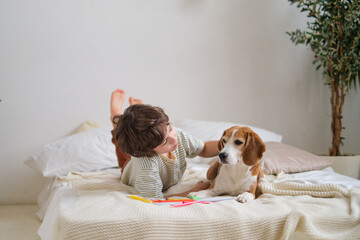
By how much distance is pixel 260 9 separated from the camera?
9.80 ft

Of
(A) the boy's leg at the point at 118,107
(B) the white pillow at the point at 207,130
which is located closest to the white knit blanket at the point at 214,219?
(A) the boy's leg at the point at 118,107

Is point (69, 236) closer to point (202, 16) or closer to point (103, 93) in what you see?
point (103, 93)

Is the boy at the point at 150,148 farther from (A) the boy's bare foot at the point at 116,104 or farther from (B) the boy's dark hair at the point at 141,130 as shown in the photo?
(A) the boy's bare foot at the point at 116,104

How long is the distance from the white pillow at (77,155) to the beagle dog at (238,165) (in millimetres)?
991

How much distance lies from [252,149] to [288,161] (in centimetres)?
77

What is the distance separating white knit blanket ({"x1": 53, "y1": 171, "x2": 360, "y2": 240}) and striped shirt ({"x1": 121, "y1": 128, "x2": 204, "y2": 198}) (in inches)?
5.7

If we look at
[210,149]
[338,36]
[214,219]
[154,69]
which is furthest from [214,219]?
[338,36]

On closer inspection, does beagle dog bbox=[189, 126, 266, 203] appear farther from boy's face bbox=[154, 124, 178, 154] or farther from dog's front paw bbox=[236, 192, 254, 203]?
boy's face bbox=[154, 124, 178, 154]

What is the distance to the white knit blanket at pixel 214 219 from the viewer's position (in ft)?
3.23

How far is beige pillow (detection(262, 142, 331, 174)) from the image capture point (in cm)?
189

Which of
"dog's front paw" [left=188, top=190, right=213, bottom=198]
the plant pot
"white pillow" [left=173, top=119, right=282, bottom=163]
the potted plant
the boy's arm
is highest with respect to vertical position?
the potted plant

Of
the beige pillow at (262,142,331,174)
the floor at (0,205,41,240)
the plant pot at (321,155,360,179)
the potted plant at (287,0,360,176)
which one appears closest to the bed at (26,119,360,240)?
the beige pillow at (262,142,331,174)

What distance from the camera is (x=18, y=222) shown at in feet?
7.11

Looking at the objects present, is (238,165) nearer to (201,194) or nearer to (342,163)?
(201,194)
